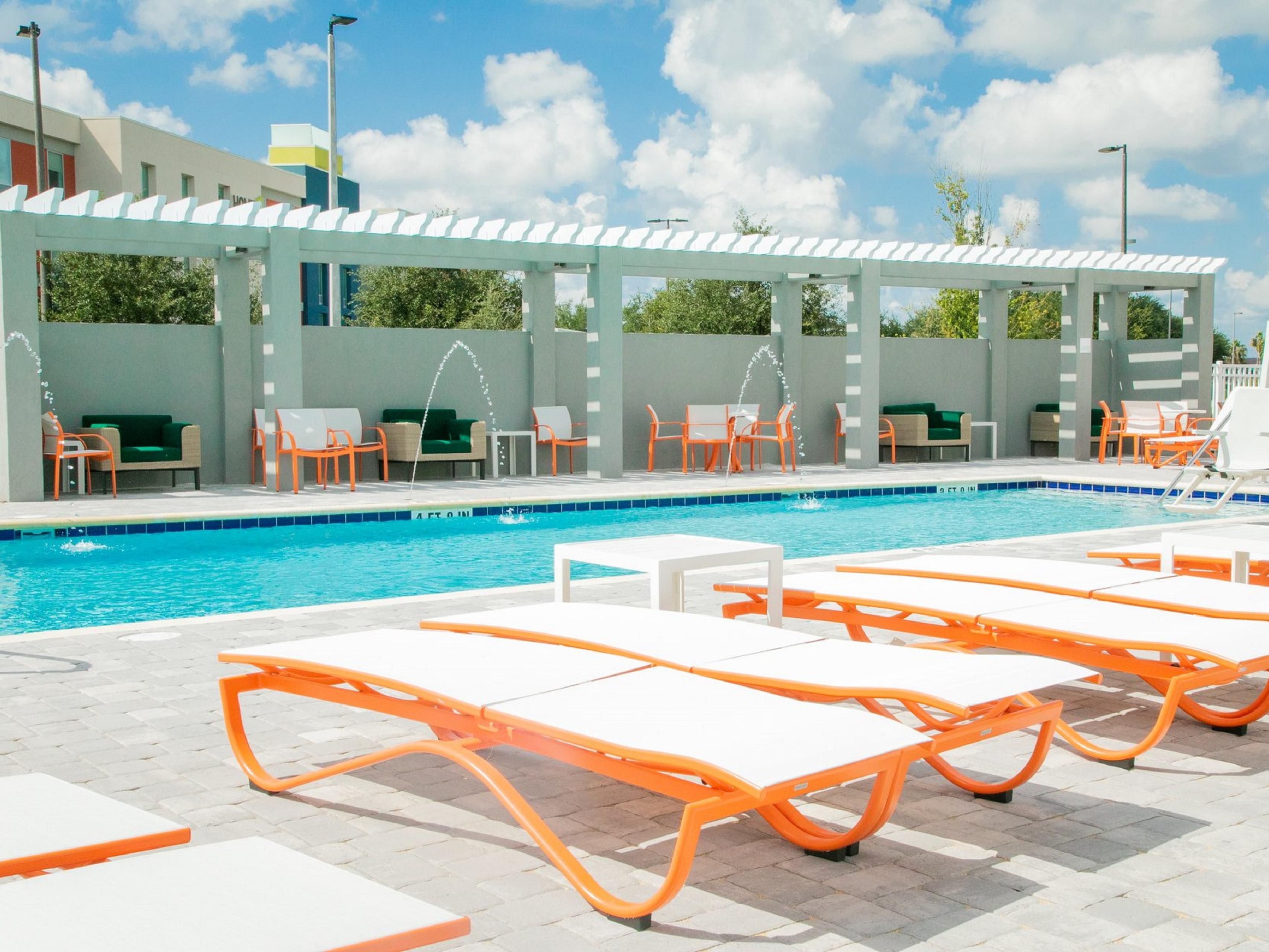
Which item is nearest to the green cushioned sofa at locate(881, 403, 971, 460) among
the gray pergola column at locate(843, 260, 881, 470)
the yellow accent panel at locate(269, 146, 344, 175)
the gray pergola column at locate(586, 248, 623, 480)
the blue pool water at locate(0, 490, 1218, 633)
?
the gray pergola column at locate(843, 260, 881, 470)

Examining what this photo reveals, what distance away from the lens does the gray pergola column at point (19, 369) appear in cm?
1098

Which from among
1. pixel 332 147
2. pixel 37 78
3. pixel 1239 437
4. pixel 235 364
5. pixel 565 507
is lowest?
pixel 565 507

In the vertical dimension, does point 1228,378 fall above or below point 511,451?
above

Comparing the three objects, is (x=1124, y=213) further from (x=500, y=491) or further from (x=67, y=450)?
(x=67, y=450)

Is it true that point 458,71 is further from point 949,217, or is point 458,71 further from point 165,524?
point 165,524

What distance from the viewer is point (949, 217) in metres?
26.8

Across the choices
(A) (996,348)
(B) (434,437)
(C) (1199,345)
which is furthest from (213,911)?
(C) (1199,345)

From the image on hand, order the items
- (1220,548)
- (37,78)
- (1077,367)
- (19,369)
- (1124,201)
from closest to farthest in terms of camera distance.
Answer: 1. (1220,548)
2. (19,369)
3. (1077,367)
4. (37,78)
5. (1124,201)

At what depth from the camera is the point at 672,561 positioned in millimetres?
4480

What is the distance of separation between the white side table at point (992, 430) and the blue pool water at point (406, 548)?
16.0 ft

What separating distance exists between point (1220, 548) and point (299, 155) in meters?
51.9

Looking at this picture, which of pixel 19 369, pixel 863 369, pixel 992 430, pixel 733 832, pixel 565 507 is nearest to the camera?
pixel 733 832

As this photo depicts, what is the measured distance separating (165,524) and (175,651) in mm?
4975

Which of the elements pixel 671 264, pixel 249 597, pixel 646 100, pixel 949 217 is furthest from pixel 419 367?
pixel 646 100
